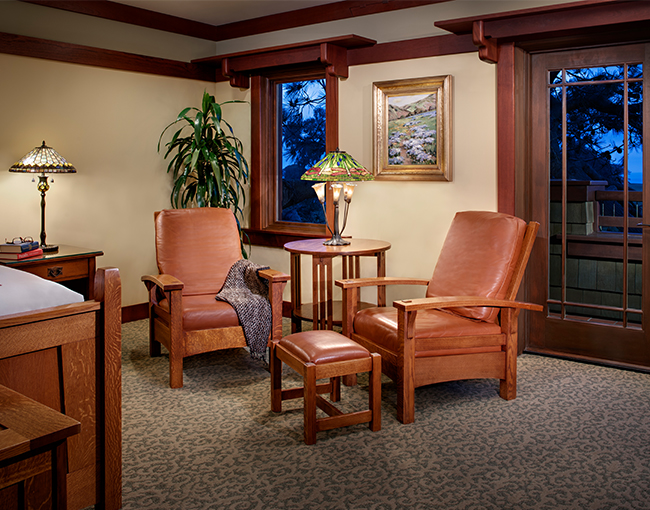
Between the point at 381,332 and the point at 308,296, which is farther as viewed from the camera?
the point at 308,296

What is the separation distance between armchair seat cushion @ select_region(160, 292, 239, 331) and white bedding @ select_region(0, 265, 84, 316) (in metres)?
1.44

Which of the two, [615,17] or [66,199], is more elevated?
[615,17]

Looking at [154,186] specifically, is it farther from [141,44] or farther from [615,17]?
[615,17]

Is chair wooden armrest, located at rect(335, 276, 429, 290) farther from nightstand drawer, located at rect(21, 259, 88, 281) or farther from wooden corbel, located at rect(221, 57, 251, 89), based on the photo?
wooden corbel, located at rect(221, 57, 251, 89)

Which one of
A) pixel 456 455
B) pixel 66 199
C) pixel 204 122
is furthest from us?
pixel 204 122

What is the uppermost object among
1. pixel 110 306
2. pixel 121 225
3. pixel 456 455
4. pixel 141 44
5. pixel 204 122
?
pixel 141 44

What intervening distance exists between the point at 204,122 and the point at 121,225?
1.11m

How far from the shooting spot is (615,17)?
11.0ft

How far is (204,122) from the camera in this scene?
4938 millimetres

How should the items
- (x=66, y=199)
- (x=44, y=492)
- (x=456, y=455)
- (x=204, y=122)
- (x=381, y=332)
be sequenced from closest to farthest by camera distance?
(x=44, y=492), (x=456, y=455), (x=381, y=332), (x=66, y=199), (x=204, y=122)

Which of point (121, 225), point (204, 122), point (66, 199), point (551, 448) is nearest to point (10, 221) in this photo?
point (66, 199)

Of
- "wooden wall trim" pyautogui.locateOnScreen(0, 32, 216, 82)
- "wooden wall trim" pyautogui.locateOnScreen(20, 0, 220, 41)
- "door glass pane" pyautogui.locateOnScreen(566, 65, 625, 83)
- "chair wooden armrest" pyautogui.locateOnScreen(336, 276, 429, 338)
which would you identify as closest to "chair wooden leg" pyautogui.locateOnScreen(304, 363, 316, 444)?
"chair wooden armrest" pyautogui.locateOnScreen(336, 276, 429, 338)

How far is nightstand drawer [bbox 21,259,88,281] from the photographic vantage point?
388 cm

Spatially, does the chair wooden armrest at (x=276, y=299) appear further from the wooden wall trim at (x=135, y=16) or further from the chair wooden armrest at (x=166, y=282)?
the wooden wall trim at (x=135, y=16)
